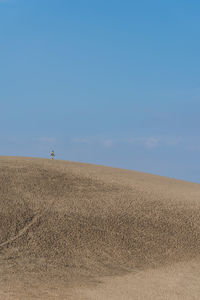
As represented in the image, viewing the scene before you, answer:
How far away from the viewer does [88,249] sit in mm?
10445

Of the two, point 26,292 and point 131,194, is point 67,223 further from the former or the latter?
point 26,292

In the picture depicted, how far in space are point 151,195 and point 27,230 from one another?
14.2 feet

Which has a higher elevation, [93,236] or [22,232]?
[93,236]

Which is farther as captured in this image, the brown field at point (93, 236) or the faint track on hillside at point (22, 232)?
the faint track on hillside at point (22, 232)

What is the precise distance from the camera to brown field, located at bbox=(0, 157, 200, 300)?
8.41 metres

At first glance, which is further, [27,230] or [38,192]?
[38,192]

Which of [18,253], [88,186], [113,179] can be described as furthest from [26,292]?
[113,179]

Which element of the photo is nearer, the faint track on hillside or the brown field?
the brown field

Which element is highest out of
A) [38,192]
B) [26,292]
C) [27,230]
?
[38,192]

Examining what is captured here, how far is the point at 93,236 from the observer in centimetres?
1092

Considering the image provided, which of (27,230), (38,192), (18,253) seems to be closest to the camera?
(18,253)

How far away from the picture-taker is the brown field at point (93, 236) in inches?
331

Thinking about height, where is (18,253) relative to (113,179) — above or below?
below

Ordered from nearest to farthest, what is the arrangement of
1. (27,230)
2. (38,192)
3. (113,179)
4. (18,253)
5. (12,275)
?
1. (12,275)
2. (18,253)
3. (27,230)
4. (38,192)
5. (113,179)
